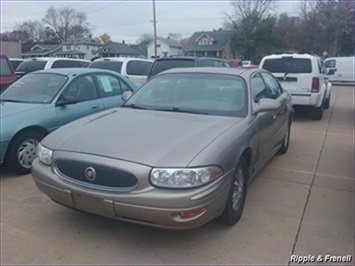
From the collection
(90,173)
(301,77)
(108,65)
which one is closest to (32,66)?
(108,65)

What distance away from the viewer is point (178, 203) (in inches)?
108

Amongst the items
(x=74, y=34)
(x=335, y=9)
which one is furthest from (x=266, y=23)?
(x=74, y=34)

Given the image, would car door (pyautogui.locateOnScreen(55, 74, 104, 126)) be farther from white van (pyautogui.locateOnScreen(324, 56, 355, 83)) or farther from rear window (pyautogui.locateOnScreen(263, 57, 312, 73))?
white van (pyautogui.locateOnScreen(324, 56, 355, 83))

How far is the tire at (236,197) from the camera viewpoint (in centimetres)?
336

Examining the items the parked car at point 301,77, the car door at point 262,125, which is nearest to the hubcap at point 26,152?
the car door at point 262,125

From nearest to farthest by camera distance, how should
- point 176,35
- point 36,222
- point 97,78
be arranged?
point 36,222 < point 97,78 < point 176,35

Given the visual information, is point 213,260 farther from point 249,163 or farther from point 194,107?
point 194,107

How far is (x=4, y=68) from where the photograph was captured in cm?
899

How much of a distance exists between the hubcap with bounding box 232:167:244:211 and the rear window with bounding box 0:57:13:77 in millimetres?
7544

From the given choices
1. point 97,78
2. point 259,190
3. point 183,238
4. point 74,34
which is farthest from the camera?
point 74,34

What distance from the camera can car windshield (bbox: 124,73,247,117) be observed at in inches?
157

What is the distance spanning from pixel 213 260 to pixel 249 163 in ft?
4.02

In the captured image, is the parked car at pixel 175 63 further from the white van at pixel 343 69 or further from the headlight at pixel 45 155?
the white van at pixel 343 69

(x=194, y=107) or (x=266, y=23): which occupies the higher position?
(x=266, y=23)
